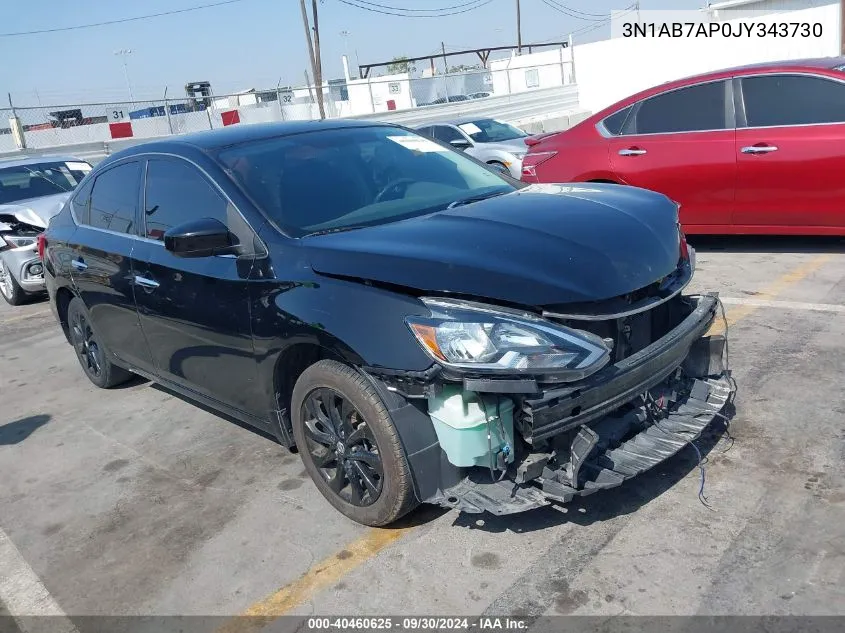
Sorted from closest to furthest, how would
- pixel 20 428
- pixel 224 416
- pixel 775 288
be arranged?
pixel 224 416 < pixel 20 428 < pixel 775 288

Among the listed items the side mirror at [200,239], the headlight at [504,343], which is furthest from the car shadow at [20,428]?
the headlight at [504,343]

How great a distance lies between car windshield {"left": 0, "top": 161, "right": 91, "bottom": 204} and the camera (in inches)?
366

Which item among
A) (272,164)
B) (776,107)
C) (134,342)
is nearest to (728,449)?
(272,164)

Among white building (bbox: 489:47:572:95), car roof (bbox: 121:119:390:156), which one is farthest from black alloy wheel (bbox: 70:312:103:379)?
white building (bbox: 489:47:572:95)

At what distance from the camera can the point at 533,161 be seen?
7.69 metres

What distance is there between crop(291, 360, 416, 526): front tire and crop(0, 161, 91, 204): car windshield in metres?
7.45

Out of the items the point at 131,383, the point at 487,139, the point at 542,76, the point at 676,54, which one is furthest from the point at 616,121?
the point at 542,76

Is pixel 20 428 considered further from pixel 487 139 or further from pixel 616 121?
pixel 487 139

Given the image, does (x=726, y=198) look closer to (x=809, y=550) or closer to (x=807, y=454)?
(x=807, y=454)

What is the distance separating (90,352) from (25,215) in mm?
4100

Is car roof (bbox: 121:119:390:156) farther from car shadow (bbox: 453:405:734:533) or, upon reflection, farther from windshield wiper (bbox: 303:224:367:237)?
car shadow (bbox: 453:405:734:533)

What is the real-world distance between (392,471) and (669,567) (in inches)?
42.4

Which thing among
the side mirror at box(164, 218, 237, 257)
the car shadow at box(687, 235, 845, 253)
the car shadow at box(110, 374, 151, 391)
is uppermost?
the side mirror at box(164, 218, 237, 257)

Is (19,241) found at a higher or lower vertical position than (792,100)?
lower
